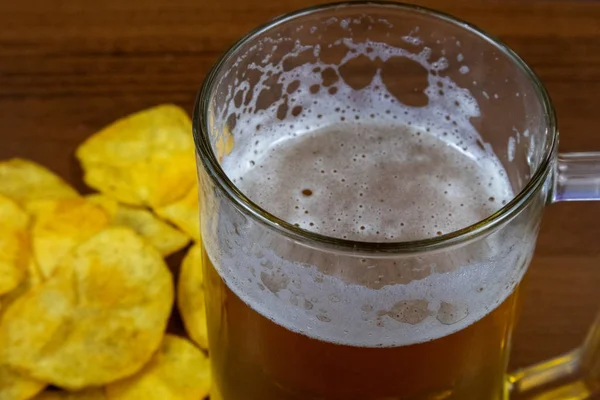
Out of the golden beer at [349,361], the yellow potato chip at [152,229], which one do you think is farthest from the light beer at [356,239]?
the yellow potato chip at [152,229]

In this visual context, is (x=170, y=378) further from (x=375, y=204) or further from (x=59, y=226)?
(x=375, y=204)

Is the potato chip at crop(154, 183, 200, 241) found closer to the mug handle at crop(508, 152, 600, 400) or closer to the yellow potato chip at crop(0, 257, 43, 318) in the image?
the yellow potato chip at crop(0, 257, 43, 318)

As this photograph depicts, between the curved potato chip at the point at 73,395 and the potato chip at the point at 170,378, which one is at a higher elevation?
the potato chip at the point at 170,378

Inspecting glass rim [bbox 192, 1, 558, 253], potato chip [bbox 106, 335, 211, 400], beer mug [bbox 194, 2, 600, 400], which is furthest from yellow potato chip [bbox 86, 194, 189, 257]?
glass rim [bbox 192, 1, 558, 253]

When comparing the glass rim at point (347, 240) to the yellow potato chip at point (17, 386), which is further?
the yellow potato chip at point (17, 386)

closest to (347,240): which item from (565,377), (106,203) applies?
(565,377)

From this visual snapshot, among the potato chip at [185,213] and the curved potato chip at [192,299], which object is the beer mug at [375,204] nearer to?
→ the curved potato chip at [192,299]

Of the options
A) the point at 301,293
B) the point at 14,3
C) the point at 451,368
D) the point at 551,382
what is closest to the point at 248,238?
the point at 301,293
